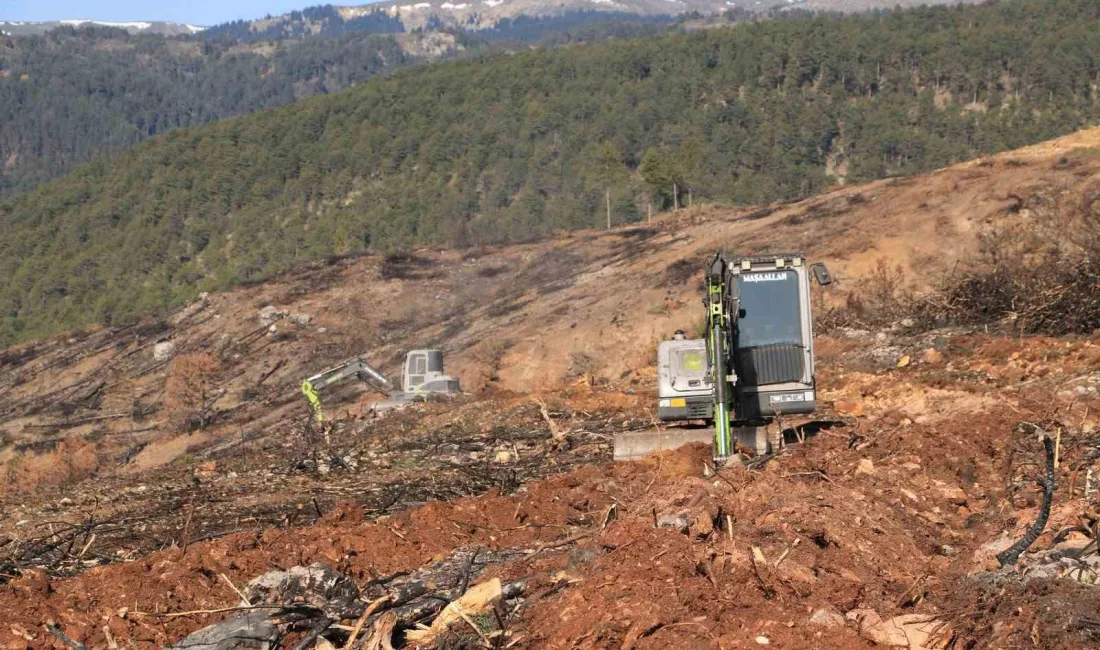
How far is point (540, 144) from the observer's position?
115000mm

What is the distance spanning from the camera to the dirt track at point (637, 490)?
8375 millimetres

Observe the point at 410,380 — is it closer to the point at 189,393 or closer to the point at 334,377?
the point at 334,377

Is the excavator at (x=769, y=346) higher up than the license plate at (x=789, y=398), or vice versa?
the excavator at (x=769, y=346)

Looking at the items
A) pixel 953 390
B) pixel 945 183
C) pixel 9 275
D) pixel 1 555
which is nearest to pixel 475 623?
pixel 1 555

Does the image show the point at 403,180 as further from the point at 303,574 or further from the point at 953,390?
the point at 303,574

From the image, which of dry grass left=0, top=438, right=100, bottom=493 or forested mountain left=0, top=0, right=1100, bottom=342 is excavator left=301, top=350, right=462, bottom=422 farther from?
forested mountain left=0, top=0, right=1100, bottom=342

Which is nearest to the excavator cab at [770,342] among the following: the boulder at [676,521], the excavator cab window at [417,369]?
the boulder at [676,521]

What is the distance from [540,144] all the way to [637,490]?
338 ft

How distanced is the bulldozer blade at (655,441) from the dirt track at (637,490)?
1.84 feet

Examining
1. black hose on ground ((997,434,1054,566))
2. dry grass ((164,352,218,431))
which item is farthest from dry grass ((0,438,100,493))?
black hose on ground ((997,434,1054,566))

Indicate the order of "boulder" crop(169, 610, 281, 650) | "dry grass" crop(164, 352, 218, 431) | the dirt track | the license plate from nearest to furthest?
the dirt track, "boulder" crop(169, 610, 281, 650), the license plate, "dry grass" crop(164, 352, 218, 431)

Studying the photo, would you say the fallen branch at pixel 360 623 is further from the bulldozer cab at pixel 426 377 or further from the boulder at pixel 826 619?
the bulldozer cab at pixel 426 377

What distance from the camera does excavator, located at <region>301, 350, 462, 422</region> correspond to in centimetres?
2892

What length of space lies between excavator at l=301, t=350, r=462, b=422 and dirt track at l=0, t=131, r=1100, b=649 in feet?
5.97
